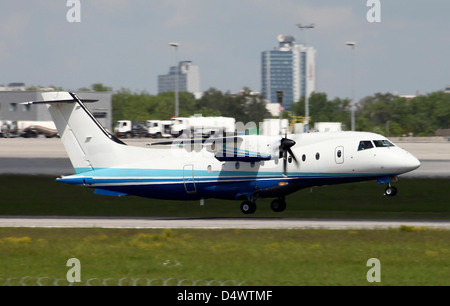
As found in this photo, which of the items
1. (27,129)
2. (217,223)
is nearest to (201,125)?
(27,129)

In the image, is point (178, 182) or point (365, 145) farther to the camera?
point (178, 182)

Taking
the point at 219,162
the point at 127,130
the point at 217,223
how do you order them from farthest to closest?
the point at 127,130
the point at 219,162
the point at 217,223

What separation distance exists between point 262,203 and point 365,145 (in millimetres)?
9571

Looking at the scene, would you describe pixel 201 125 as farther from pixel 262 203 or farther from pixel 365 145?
pixel 365 145

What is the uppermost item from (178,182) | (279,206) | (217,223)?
(178,182)

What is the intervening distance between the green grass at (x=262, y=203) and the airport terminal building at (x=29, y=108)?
6640cm

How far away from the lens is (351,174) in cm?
3656

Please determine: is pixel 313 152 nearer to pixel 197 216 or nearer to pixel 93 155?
pixel 197 216

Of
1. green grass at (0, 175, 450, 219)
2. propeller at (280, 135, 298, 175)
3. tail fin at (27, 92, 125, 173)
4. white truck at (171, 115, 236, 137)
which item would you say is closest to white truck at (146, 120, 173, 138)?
white truck at (171, 115, 236, 137)

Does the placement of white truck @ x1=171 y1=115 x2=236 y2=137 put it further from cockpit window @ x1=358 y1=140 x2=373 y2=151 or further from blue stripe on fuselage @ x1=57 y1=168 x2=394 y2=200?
cockpit window @ x1=358 y1=140 x2=373 y2=151

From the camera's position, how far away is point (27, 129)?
109m

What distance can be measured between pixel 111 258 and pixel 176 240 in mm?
4167

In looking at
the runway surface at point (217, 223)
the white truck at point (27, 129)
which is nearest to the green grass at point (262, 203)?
the runway surface at point (217, 223)

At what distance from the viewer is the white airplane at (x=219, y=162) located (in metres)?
Result: 36.7
